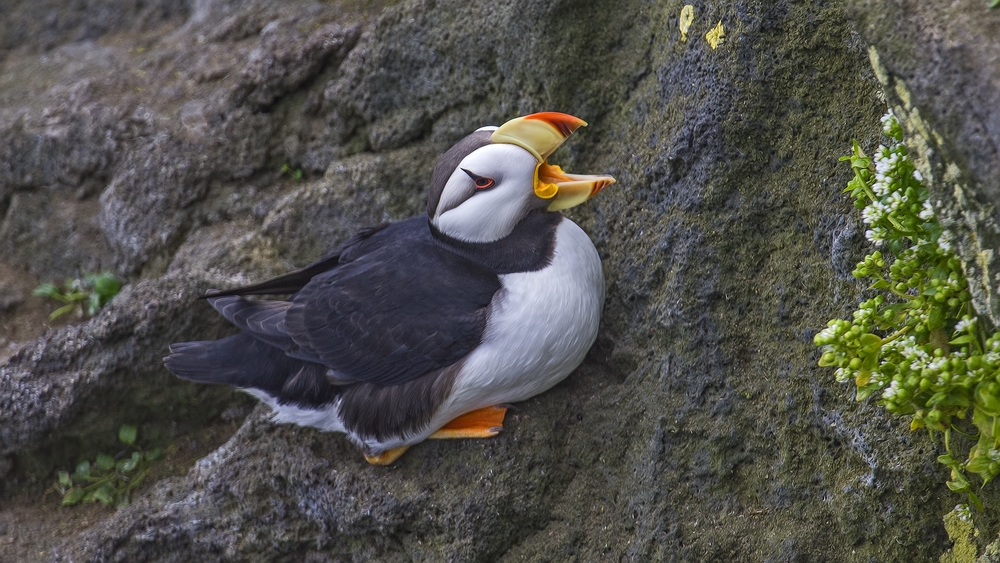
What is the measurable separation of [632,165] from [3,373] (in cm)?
331

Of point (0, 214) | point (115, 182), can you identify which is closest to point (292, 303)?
point (115, 182)

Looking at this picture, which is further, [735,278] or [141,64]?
[141,64]

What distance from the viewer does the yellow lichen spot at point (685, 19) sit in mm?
3199

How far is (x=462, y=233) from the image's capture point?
3.24 m

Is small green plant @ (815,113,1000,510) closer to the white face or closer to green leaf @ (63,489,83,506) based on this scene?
the white face

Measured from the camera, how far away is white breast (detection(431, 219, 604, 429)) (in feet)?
10.2

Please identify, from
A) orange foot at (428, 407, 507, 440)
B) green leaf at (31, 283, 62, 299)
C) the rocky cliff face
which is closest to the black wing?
orange foot at (428, 407, 507, 440)

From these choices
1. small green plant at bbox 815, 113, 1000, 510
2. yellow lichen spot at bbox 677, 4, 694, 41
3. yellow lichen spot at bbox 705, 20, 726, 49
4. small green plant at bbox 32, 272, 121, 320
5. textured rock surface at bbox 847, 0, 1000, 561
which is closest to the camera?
textured rock surface at bbox 847, 0, 1000, 561

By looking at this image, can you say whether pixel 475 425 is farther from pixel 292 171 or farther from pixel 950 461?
pixel 292 171

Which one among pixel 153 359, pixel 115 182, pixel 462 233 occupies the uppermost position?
pixel 462 233

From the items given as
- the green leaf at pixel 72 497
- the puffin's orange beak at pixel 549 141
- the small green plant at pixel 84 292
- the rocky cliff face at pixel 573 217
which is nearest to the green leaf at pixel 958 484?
the rocky cliff face at pixel 573 217

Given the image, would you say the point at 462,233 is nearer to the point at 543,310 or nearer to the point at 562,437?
the point at 543,310

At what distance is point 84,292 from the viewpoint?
496cm

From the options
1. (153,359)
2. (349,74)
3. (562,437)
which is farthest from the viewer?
(349,74)
